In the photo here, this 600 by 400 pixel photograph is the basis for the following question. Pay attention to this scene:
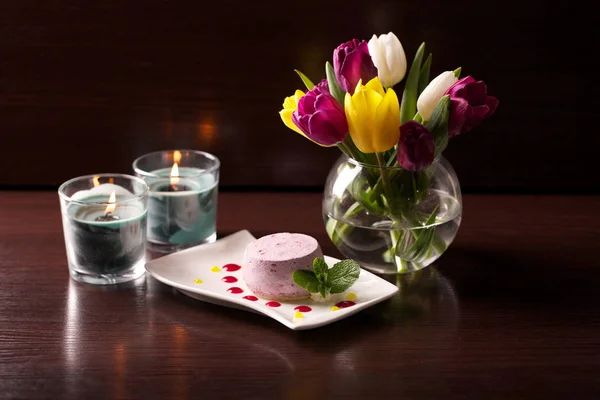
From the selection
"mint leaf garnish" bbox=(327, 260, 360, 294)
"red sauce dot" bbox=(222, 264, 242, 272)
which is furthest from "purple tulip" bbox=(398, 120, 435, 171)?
"red sauce dot" bbox=(222, 264, 242, 272)

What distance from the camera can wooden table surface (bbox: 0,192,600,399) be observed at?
0.75 m

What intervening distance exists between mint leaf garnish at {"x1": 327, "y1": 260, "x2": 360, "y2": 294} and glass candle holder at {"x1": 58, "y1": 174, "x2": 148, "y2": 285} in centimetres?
21

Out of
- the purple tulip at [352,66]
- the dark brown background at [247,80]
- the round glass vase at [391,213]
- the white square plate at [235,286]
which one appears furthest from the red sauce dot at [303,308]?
the dark brown background at [247,80]

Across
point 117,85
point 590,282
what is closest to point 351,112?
point 590,282

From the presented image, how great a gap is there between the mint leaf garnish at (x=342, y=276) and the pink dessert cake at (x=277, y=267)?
28mm

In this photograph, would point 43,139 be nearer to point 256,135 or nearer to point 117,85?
point 117,85

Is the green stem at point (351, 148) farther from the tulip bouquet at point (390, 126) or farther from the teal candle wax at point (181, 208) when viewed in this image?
the teal candle wax at point (181, 208)

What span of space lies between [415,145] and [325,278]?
157 millimetres

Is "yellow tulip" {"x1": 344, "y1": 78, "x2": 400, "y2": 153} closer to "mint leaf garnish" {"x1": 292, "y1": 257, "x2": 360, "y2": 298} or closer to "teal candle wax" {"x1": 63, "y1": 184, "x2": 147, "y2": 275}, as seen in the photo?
"mint leaf garnish" {"x1": 292, "y1": 257, "x2": 360, "y2": 298}

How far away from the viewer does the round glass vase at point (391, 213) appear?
3.00ft

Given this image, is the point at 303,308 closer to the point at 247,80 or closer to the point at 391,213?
the point at 391,213

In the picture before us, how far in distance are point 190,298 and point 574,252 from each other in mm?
448

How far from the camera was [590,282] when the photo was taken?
96cm

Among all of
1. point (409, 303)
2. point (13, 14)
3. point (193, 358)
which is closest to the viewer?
point (193, 358)
